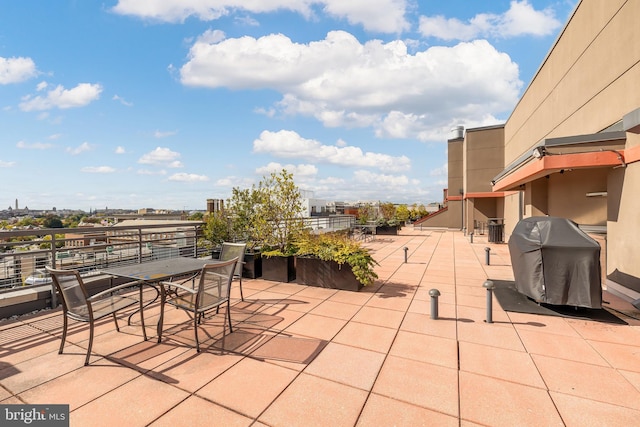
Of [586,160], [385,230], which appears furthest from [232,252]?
[385,230]

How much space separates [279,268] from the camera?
684cm

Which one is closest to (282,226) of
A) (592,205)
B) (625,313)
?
(625,313)

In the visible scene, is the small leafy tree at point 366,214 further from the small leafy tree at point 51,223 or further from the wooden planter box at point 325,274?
the small leafy tree at point 51,223

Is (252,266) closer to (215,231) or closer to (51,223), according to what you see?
(215,231)

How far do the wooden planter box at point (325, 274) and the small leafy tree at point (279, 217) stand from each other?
85 cm

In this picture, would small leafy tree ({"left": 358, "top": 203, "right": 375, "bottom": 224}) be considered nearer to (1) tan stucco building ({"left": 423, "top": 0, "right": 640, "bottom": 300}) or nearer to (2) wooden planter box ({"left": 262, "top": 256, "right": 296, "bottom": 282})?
(1) tan stucco building ({"left": 423, "top": 0, "right": 640, "bottom": 300})

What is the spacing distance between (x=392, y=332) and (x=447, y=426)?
1746 mm

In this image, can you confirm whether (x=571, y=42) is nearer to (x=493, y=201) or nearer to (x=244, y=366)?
(x=244, y=366)

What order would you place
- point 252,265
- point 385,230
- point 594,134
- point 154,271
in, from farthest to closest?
point 385,230 → point 252,265 → point 594,134 → point 154,271


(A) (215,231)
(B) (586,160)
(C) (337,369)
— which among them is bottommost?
(C) (337,369)

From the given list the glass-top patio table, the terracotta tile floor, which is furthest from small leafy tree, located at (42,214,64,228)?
the terracotta tile floor

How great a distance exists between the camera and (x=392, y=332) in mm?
4020

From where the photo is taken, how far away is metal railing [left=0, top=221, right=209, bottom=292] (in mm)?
4496

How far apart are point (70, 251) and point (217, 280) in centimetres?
331
